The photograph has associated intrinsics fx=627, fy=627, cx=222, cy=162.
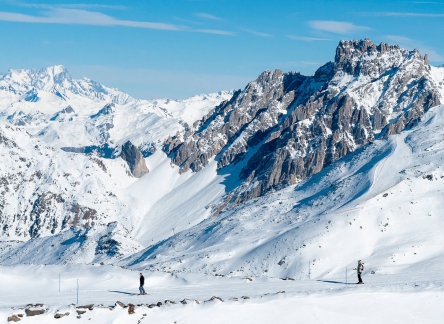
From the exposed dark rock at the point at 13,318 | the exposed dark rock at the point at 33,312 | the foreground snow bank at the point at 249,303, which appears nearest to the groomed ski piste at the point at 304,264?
the foreground snow bank at the point at 249,303

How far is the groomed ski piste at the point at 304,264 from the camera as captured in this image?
3372 centimetres

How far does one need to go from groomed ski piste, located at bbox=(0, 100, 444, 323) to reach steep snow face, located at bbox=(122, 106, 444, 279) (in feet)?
0.80

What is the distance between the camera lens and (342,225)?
89.9 m

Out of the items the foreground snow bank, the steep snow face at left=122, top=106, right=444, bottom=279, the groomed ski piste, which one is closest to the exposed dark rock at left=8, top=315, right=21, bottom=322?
the groomed ski piste

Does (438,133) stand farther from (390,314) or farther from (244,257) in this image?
(390,314)

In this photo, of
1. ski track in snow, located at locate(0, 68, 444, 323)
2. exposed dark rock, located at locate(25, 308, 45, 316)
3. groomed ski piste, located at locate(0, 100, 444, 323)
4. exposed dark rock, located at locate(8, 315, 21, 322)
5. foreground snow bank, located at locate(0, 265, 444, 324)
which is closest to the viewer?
exposed dark rock, located at locate(8, 315, 21, 322)

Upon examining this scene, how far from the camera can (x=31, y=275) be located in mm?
51094

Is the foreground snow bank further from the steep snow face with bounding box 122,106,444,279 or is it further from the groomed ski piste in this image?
the steep snow face with bounding box 122,106,444,279

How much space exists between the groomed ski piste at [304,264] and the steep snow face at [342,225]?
243mm

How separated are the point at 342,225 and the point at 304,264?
11.5 m

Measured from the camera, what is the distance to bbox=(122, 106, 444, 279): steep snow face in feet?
265

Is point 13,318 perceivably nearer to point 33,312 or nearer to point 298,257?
point 33,312

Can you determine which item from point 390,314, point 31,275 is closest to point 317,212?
point 31,275

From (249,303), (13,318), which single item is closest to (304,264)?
(249,303)
